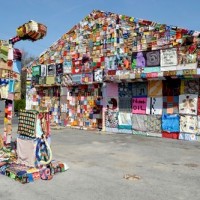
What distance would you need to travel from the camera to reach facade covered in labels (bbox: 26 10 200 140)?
1303 cm

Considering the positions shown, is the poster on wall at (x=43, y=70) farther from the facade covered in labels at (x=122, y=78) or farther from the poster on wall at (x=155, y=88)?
the poster on wall at (x=155, y=88)

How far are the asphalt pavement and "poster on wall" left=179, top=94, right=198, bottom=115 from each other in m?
1.82

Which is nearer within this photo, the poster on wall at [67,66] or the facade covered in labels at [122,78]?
the facade covered in labels at [122,78]

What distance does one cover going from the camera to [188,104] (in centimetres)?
1305

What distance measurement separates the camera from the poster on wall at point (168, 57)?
13.1m

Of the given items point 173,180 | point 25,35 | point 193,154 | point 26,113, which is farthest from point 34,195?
point 193,154

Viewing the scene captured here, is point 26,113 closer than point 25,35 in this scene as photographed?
Yes

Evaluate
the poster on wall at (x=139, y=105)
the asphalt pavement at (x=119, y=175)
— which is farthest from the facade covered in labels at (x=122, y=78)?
the asphalt pavement at (x=119, y=175)

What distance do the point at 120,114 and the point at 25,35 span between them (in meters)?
7.89

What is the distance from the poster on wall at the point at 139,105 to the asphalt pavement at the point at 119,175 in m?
3.14

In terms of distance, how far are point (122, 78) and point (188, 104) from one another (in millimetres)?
3336

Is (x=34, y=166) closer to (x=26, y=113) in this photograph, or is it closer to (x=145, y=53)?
(x=26, y=113)

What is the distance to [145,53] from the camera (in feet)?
46.6

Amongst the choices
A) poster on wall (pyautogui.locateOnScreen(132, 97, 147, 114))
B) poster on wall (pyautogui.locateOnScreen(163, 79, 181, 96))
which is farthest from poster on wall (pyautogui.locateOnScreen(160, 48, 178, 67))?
poster on wall (pyautogui.locateOnScreen(132, 97, 147, 114))
